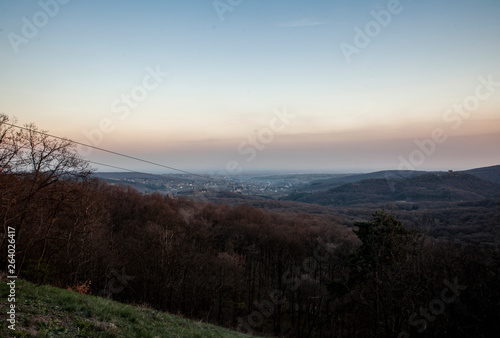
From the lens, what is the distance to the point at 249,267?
145 feet

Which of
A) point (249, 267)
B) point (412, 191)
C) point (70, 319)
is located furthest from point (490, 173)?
point (70, 319)

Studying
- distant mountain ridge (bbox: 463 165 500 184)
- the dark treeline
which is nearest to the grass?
the dark treeline

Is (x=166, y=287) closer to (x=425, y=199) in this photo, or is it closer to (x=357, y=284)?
(x=357, y=284)

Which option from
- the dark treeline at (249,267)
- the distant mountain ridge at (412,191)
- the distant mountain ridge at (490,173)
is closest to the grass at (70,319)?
the dark treeline at (249,267)

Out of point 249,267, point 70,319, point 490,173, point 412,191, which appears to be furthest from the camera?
point 490,173

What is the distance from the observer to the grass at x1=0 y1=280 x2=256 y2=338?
17.9 feet

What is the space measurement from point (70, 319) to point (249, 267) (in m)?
40.3

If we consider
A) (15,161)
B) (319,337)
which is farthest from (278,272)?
(15,161)

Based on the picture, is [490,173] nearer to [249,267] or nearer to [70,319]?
[249,267]

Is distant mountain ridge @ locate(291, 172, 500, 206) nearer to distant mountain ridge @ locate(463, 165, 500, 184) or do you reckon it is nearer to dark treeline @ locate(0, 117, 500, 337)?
distant mountain ridge @ locate(463, 165, 500, 184)

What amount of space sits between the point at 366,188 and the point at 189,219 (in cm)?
13847

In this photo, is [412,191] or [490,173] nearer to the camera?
[412,191]

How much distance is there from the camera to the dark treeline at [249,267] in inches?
564

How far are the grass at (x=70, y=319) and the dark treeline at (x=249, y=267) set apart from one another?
10.6 metres
